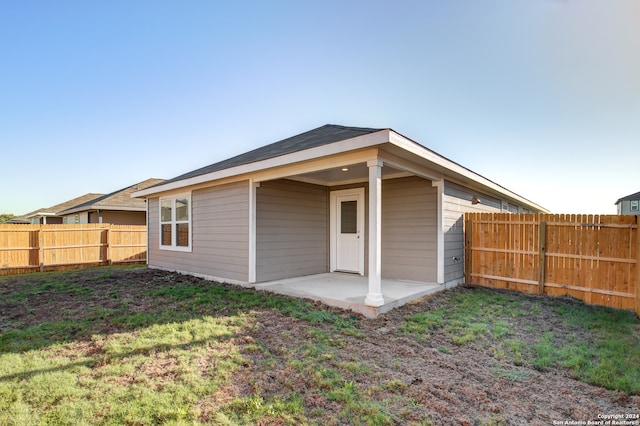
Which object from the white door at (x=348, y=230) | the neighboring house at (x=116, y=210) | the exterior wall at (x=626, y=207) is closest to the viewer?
the white door at (x=348, y=230)

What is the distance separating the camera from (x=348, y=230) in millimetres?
7570

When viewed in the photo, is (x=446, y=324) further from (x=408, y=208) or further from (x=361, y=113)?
(x=361, y=113)

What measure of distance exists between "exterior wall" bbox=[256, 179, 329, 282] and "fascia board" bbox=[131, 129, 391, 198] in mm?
656

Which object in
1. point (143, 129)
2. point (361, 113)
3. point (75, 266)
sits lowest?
point (75, 266)

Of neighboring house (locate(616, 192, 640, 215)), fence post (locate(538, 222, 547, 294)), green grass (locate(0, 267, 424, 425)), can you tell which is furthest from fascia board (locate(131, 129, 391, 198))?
neighboring house (locate(616, 192, 640, 215))

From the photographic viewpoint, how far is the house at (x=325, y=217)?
5.62 meters

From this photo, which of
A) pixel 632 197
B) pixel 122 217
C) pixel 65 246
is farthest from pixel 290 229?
pixel 632 197

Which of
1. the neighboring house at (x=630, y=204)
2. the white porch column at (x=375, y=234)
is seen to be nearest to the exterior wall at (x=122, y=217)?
the white porch column at (x=375, y=234)

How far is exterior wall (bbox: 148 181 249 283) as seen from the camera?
659cm

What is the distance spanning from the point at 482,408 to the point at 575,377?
1.21m

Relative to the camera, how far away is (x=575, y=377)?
273cm

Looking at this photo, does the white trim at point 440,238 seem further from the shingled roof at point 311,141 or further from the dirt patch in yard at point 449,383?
the dirt patch in yard at point 449,383

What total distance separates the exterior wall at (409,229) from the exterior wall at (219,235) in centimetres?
314

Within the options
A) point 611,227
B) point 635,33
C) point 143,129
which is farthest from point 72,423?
point 143,129
